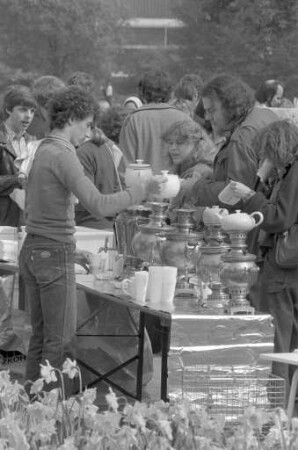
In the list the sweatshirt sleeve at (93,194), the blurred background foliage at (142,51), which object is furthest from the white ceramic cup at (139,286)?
the blurred background foliage at (142,51)

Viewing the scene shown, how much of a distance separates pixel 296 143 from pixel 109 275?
3.95 feet

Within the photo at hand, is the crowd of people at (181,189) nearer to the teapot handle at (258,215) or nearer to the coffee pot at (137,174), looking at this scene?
the teapot handle at (258,215)

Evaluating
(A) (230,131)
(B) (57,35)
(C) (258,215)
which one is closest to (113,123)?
→ (A) (230,131)

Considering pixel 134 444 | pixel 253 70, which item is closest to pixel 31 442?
pixel 134 444

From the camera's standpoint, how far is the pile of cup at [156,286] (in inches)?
197

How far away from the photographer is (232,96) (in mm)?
5812

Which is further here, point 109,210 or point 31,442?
point 109,210

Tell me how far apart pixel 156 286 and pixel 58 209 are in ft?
2.00

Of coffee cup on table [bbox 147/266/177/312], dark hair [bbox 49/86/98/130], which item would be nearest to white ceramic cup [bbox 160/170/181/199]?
coffee cup on table [bbox 147/266/177/312]

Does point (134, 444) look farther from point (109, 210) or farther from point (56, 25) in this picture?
point (56, 25)

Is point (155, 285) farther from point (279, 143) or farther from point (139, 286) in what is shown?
point (279, 143)

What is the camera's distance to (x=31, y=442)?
10.2 feet

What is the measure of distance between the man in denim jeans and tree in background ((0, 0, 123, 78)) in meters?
29.1

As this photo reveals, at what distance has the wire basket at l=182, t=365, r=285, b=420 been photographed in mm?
4527
